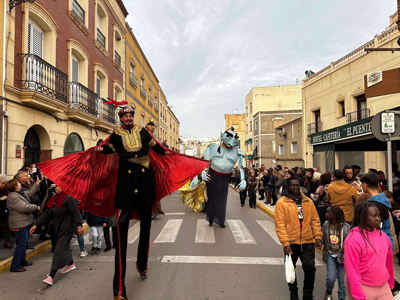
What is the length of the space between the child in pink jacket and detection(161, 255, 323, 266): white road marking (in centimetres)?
232

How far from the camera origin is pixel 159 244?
587cm

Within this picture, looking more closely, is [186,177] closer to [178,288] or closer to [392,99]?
[178,288]

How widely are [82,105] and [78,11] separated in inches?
175

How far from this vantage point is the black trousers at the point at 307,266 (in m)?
3.27

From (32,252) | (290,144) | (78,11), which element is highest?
(78,11)

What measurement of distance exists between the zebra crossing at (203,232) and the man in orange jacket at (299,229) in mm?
2773

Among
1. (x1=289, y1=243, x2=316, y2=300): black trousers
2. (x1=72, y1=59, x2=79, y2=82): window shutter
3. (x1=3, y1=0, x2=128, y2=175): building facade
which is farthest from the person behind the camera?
(x1=72, y1=59, x2=79, y2=82): window shutter

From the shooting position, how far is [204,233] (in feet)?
22.5

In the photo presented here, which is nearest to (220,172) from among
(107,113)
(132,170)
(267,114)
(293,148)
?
(132,170)

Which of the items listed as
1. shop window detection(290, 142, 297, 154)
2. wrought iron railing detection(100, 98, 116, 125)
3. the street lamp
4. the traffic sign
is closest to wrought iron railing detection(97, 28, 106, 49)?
wrought iron railing detection(100, 98, 116, 125)

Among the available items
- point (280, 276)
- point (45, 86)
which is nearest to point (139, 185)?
point (280, 276)

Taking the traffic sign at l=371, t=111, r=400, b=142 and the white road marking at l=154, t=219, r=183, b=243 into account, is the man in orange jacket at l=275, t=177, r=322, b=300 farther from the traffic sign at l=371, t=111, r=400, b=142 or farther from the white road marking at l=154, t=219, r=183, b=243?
the white road marking at l=154, t=219, r=183, b=243

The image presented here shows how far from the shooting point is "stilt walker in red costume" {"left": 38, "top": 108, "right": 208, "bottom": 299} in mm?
3561

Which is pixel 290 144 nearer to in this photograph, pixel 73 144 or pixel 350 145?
pixel 350 145
